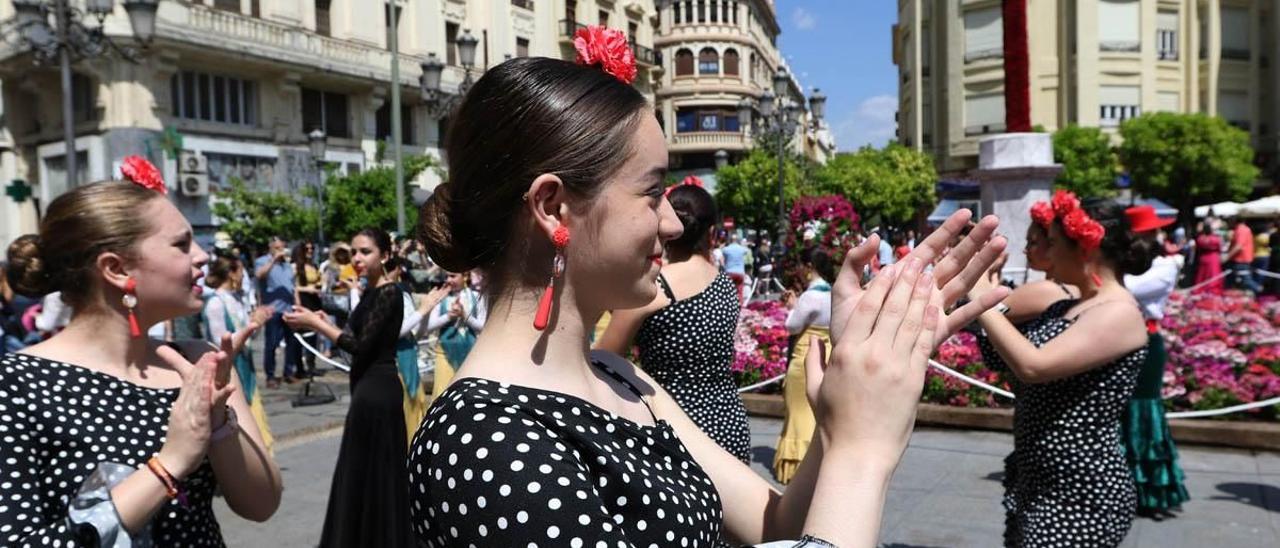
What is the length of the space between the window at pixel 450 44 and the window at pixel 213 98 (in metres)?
8.64

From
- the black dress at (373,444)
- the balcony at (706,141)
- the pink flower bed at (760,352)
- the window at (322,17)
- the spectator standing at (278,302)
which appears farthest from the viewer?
the balcony at (706,141)

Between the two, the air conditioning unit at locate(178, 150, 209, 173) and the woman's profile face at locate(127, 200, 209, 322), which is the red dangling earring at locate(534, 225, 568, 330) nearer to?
the woman's profile face at locate(127, 200, 209, 322)

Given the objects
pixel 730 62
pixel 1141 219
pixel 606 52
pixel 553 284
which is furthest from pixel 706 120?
pixel 553 284

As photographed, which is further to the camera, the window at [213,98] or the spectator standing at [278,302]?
the window at [213,98]

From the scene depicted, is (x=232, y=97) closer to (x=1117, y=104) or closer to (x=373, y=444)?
(x=373, y=444)

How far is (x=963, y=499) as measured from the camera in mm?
5965

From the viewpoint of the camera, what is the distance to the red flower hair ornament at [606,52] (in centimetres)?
166

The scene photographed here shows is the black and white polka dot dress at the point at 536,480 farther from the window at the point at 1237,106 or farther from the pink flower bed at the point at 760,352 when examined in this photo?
the window at the point at 1237,106

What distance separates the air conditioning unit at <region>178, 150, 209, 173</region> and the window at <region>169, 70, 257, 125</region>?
136cm

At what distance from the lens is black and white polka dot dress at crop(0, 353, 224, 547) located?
2.05 meters

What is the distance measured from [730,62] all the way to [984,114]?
22665 millimetres

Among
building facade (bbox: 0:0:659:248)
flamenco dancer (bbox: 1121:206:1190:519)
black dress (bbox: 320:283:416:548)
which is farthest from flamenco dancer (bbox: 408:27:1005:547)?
building facade (bbox: 0:0:659:248)

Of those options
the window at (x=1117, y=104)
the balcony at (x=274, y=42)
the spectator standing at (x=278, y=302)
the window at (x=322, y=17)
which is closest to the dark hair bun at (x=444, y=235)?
the spectator standing at (x=278, y=302)

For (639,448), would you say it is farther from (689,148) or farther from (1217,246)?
(689,148)
